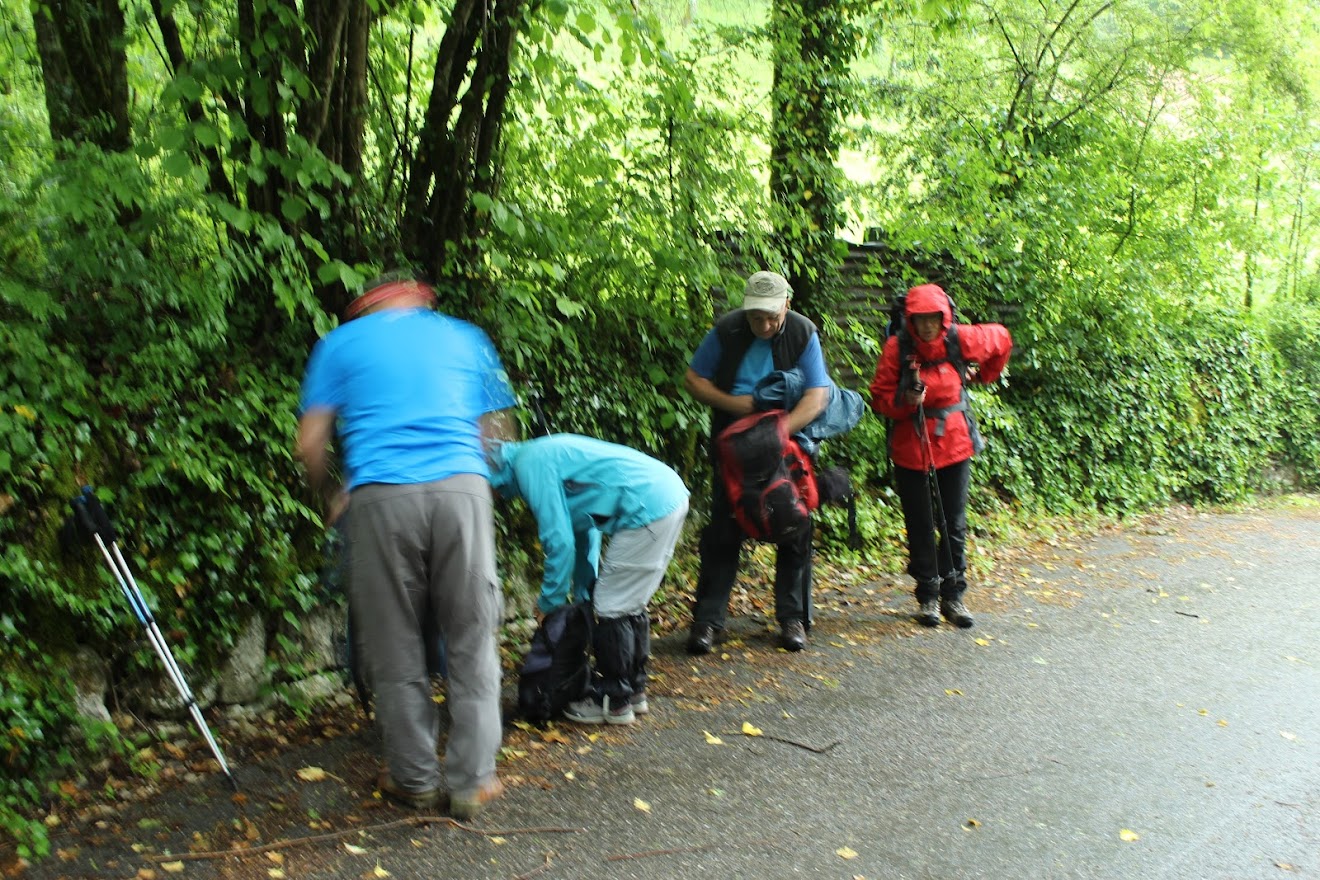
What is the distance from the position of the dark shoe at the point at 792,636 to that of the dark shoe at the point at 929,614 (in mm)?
1053

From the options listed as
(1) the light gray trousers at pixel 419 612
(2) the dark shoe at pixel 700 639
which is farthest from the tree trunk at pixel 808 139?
(1) the light gray trousers at pixel 419 612

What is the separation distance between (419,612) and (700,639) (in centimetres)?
258

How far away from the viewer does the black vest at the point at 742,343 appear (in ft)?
21.6

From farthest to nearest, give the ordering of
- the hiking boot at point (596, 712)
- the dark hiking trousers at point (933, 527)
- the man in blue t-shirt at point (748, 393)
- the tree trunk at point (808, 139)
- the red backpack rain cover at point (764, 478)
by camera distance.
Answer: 1. the tree trunk at point (808, 139)
2. the dark hiking trousers at point (933, 527)
3. the man in blue t-shirt at point (748, 393)
4. the red backpack rain cover at point (764, 478)
5. the hiking boot at point (596, 712)

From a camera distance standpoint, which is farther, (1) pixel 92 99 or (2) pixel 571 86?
(2) pixel 571 86

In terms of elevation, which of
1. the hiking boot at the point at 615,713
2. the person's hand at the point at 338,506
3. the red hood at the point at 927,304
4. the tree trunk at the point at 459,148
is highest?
the tree trunk at the point at 459,148

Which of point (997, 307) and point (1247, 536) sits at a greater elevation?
point (997, 307)

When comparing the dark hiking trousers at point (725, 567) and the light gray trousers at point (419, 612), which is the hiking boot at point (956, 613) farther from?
the light gray trousers at point (419, 612)

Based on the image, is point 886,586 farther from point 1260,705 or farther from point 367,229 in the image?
point 367,229

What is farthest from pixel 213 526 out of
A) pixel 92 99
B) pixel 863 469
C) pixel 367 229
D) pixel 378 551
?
pixel 863 469

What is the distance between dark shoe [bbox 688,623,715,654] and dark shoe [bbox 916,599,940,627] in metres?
1.60

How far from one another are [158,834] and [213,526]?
1.46 metres

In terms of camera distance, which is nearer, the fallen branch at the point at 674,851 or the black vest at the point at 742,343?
the fallen branch at the point at 674,851

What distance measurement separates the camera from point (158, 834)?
13.8 feet
